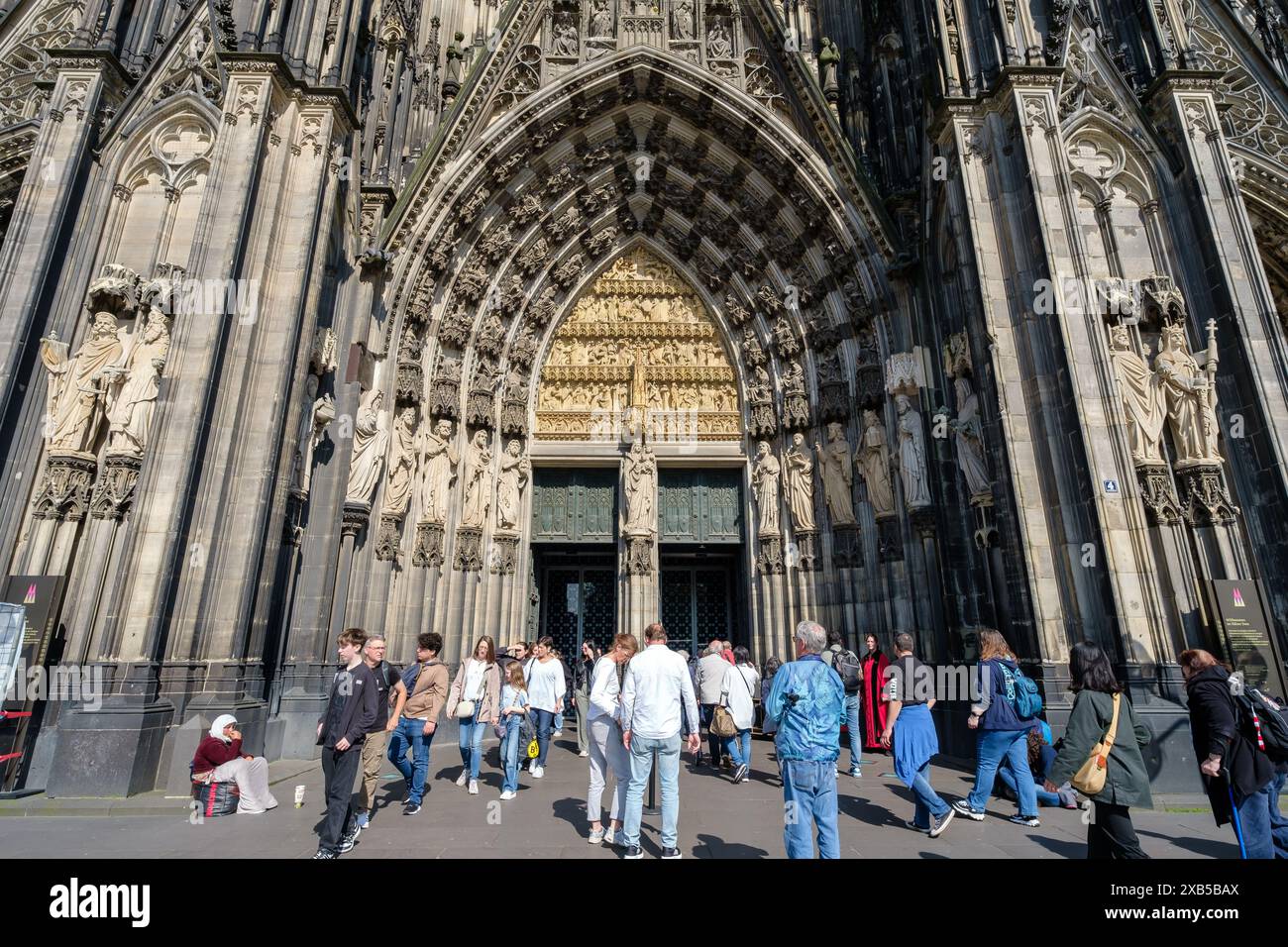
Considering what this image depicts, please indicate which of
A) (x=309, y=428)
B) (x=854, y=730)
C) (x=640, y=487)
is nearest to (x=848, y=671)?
(x=854, y=730)

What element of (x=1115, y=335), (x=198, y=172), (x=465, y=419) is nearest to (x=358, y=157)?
(x=198, y=172)

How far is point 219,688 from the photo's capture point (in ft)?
24.0

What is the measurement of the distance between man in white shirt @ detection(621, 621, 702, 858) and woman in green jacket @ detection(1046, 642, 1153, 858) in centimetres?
235

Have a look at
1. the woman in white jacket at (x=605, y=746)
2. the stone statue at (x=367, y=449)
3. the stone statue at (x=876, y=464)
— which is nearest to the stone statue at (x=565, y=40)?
the stone statue at (x=367, y=449)

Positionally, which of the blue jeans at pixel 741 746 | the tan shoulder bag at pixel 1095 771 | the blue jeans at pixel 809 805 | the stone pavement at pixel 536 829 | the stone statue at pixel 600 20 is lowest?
the stone pavement at pixel 536 829

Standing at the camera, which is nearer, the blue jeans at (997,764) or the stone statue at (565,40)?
the blue jeans at (997,764)

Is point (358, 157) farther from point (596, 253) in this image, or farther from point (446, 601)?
point (446, 601)

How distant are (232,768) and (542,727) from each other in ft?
10.6

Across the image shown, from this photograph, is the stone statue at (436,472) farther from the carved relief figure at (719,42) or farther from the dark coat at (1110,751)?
the dark coat at (1110,751)

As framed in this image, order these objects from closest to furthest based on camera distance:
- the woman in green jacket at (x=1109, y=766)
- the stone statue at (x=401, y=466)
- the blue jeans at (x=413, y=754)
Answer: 1. the woman in green jacket at (x=1109, y=766)
2. the blue jeans at (x=413, y=754)
3. the stone statue at (x=401, y=466)

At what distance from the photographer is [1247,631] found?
705 centimetres

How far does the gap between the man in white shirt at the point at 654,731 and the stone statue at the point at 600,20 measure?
1486 centimetres

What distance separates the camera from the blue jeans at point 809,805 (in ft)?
12.4

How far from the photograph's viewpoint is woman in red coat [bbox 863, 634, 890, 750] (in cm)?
890
